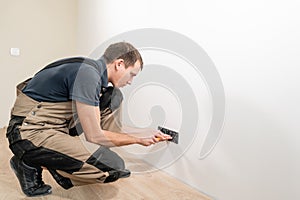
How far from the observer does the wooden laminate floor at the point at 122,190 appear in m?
1.92

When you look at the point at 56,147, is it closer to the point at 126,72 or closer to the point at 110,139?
the point at 110,139

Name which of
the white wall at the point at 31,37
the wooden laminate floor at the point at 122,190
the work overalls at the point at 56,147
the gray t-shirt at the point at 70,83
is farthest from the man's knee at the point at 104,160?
the white wall at the point at 31,37

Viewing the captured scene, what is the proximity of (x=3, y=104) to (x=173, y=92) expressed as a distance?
2.49m

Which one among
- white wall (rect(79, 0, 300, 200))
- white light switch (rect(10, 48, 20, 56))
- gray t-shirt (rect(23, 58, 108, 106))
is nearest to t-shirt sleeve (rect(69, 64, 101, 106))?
gray t-shirt (rect(23, 58, 108, 106))

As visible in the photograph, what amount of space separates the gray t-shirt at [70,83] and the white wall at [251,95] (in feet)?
2.32

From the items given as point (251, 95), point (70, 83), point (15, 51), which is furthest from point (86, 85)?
point (15, 51)

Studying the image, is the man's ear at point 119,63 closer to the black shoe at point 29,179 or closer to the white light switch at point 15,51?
the black shoe at point 29,179

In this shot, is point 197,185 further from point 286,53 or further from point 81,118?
point 286,53

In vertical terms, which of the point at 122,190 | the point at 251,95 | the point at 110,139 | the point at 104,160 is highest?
the point at 251,95

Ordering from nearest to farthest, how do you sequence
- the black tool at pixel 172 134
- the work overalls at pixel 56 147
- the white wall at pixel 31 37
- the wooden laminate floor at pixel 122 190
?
1. the work overalls at pixel 56 147
2. the wooden laminate floor at pixel 122 190
3. the black tool at pixel 172 134
4. the white wall at pixel 31 37

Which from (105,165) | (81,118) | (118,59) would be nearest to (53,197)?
(105,165)

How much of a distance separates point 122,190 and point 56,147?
53cm

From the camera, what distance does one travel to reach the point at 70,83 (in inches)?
69.4

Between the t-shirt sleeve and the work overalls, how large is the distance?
7.8 inches
